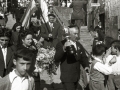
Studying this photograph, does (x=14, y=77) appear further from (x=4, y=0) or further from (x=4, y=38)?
(x=4, y=0)

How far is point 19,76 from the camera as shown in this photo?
4273mm

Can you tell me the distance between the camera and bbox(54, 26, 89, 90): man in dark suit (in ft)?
19.9

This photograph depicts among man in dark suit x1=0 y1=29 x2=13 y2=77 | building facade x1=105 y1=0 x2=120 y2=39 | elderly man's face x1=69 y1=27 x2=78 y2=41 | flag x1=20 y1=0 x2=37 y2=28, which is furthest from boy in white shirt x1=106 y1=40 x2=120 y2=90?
building facade x1=105 y1=0 x2=120 y2=39

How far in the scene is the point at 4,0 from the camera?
33344 mm

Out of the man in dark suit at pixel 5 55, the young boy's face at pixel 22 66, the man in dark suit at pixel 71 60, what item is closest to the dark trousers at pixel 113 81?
the man in dark suit at pixel 71 60

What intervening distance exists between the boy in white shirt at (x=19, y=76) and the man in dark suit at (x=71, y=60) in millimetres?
1789

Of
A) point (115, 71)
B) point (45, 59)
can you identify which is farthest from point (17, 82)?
point (45, 59)

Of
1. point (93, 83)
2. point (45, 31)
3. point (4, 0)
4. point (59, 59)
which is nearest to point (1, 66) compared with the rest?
point (59, 59)

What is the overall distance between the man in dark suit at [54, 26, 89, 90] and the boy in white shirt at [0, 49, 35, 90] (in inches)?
70.4

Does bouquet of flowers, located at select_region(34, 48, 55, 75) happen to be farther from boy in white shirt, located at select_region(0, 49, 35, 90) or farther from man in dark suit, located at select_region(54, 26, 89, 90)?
boy in white shirt, located at select_region(0, 49, 35, 90)

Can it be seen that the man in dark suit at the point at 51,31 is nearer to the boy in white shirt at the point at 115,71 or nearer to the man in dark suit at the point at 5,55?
the boy in white shirt at the point at 115,71

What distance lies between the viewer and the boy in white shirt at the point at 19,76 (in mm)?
4180

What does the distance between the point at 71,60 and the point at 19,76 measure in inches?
84.6

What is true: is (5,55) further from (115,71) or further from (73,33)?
(115,71)
